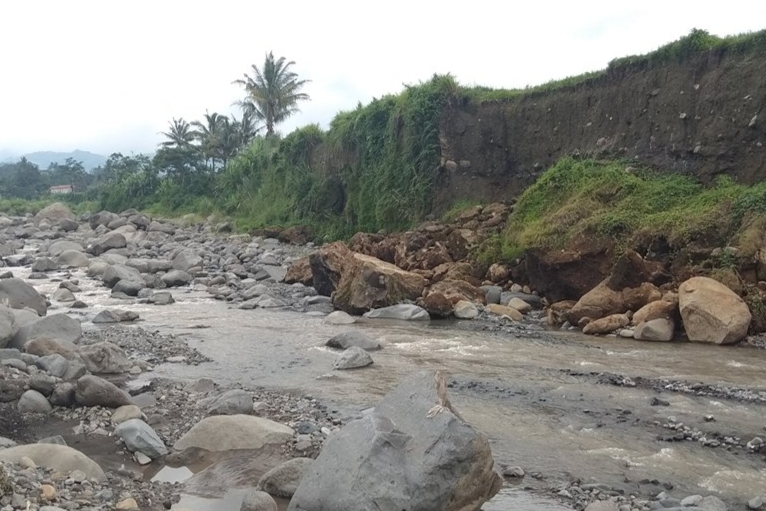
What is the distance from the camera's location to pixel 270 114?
4800 centimetres

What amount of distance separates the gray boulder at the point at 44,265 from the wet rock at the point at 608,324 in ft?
62.8

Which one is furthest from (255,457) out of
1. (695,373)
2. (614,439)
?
(695,373)

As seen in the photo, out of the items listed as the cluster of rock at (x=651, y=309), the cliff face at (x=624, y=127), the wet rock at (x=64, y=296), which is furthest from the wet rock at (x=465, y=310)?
the wet rock at (x=64, y=296)

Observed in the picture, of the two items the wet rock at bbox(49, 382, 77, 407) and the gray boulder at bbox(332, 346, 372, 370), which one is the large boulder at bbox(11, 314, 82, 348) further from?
the gray boulder at bbox(332, 346, 372, 370)

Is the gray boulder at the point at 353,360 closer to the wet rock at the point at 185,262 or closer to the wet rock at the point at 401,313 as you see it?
the wet rock at the point at 401,313

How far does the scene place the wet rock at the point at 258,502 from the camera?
535 centimetres

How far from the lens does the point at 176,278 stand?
21.0 metres

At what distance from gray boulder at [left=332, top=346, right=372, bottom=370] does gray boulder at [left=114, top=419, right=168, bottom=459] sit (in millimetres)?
3864

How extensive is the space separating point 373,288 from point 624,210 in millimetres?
6337

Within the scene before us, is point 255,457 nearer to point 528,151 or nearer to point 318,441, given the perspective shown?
point 318,441

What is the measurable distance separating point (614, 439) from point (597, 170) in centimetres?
1371

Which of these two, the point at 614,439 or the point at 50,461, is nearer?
the point at 50,461

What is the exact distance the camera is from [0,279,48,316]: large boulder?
46.9 ft

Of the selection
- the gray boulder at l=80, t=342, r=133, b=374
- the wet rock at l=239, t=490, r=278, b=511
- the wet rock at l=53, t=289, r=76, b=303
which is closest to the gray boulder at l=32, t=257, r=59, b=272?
the wet rock at l=53, t=289, r=76, b=303
